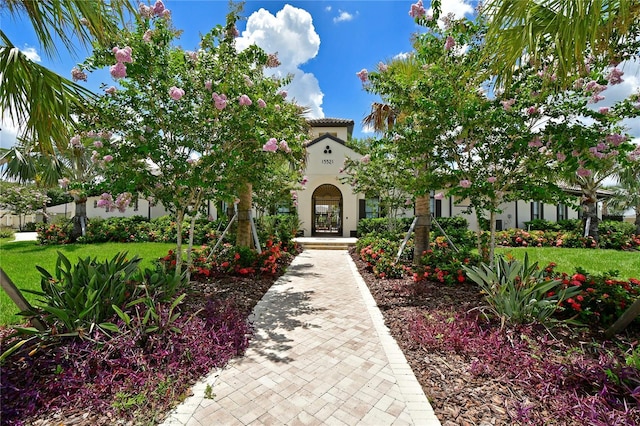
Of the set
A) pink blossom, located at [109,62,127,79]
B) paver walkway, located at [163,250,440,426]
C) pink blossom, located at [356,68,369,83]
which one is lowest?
paver walkway, located at [163,250,440,426]

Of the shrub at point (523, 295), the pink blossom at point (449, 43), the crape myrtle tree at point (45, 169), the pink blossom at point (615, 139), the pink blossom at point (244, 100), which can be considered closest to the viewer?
the shrub at point (523, 295)

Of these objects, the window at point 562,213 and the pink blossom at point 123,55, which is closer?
the pink blossom at point 123,55

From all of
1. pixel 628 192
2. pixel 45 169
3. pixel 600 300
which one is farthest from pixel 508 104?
pixel 628 192

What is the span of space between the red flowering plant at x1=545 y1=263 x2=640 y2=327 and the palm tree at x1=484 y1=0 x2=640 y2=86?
3235 mm

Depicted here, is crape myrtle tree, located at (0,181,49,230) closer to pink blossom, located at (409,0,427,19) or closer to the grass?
pink blossom, located at (409,0,427,19)

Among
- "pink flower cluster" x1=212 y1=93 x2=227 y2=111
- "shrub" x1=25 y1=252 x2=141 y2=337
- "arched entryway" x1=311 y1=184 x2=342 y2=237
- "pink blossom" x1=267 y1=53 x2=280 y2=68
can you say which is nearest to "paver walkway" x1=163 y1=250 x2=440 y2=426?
"shrub" x1=25 y1=252 x2=141 y2=337

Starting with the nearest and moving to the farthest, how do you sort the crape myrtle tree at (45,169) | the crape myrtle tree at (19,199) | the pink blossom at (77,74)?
1. the pink blossom at (77,74)
2. the crape myrtle tree at (45,169)
3. the crape myrtle tree at (19,199)

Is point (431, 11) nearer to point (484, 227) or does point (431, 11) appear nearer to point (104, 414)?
point (484, 227)

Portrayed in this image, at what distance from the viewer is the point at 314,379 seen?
3193 millimetres

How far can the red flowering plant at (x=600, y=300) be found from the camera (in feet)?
13.6

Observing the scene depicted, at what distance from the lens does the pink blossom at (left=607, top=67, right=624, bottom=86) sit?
15.6ft

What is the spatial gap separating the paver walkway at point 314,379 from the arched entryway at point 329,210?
51.5 ft

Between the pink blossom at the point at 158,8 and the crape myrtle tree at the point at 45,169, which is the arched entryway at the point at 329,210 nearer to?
the crape myrtle tree at the point at 45,169

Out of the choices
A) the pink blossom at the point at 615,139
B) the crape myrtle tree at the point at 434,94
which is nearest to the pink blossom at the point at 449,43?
the crape myrtle tree at the point at 434,94
